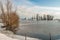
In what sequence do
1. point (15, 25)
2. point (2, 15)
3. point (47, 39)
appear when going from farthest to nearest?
1. point (15, 25)
2. point (2, 15)
3. point (47, 39)

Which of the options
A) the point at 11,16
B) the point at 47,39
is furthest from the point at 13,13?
the point at 47,39

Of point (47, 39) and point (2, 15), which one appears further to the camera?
point (2, 15)

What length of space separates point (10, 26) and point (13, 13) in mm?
1310

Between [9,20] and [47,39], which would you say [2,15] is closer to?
[9,20]

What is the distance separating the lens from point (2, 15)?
57.3 ft

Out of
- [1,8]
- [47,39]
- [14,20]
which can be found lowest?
[47,39]

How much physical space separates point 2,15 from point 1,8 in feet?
2.93

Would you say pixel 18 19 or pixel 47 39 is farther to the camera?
pixel 18 19

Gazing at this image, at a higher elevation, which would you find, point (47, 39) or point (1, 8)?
point (1, 8)

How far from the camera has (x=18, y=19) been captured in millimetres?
18453

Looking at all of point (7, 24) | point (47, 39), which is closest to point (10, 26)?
point (7, 24)

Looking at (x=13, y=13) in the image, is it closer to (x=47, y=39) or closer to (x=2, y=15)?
(x=2, y=15)

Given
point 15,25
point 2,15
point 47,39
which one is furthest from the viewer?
point 15,25

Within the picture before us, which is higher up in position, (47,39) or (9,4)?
(9,4)
